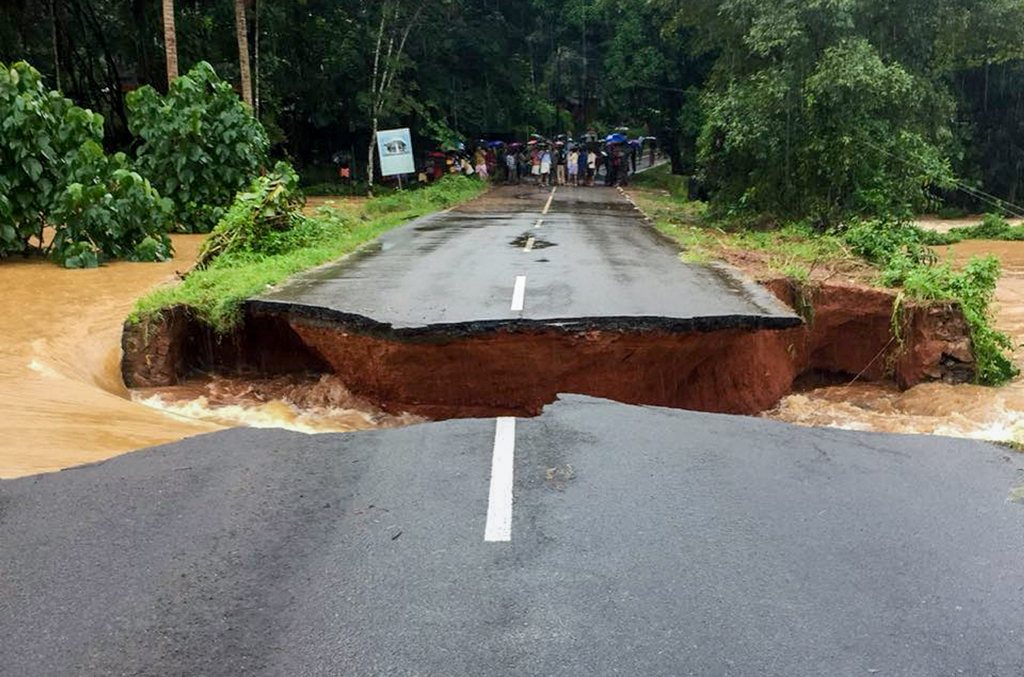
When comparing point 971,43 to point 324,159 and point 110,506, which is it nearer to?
point 110,506

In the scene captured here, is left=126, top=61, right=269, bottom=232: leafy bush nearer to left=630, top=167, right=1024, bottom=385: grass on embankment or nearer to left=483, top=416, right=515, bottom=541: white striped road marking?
left=630, top=167, right=1024, bottom=385: grass on embankment

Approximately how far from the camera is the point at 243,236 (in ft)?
46.2

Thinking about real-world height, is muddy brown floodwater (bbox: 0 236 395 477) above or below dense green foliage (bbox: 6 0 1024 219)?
below

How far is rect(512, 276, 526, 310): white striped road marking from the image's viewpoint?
31.4 feet

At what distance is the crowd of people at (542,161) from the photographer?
40.5m

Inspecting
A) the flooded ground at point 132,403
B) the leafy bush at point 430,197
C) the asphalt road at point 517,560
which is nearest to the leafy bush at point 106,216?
the flooded ground at point 132,403

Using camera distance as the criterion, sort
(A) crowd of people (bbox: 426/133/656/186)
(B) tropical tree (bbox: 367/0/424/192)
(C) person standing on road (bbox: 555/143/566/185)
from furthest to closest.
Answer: (C) person standing on road (bbox: 555/143/566/185)
(A) crowd of people (bbox: 426/133/656/186)
(B) tropical tree (bbox: 367/0/424/192)

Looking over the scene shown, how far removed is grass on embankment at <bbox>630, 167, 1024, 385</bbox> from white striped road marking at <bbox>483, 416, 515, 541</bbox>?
6.49 metres

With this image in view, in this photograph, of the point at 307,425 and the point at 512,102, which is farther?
the point at 512,102

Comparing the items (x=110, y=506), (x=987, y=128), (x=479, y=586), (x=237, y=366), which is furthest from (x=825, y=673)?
(x=987, y=128)

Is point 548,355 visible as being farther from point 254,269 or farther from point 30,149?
point 30,149

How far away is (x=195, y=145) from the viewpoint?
66.6 feet

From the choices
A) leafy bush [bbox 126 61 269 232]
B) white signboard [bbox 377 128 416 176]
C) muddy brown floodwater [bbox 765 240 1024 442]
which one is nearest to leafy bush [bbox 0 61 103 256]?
leafy bush [bbox 126 61 269 232]

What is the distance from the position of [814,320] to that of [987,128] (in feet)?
91.1
